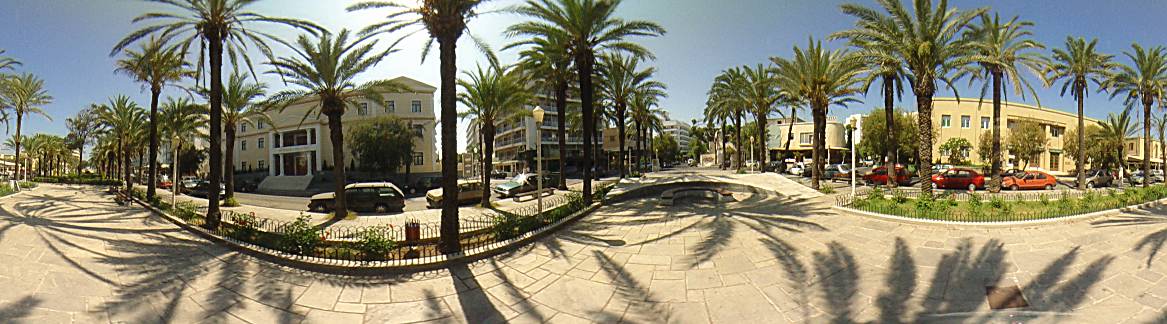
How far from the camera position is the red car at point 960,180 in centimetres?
2061

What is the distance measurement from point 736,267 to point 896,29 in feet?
46.8

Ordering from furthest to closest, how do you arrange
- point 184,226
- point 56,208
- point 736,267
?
point 56,208 → point 184,226 → point 736,267

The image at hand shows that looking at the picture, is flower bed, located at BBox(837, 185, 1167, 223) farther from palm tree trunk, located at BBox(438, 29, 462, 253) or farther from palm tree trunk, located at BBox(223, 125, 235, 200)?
palm tree trunk, located at BBox(223, 125, 235, 200)

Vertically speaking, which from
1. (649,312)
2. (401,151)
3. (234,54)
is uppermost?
(234,54)

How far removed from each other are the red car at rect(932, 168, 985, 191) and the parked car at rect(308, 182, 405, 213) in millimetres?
26905

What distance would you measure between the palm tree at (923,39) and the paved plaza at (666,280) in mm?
6923

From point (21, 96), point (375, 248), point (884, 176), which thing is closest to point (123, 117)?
point (21, 96)

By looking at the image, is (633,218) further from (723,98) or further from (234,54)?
(723,98)

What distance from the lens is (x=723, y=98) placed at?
31.8 m

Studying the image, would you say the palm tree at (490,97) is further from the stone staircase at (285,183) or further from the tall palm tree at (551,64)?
the stone staircase at (285,183)

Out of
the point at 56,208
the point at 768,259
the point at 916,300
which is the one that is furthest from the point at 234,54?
the point at 916,300

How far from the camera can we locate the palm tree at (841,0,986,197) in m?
14.9

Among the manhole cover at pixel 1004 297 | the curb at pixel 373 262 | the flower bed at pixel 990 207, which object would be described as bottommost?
the manhole cover at pixel 1004 297

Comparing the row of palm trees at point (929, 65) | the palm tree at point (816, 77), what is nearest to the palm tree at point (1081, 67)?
the row of palm trees at point (929, 65)
